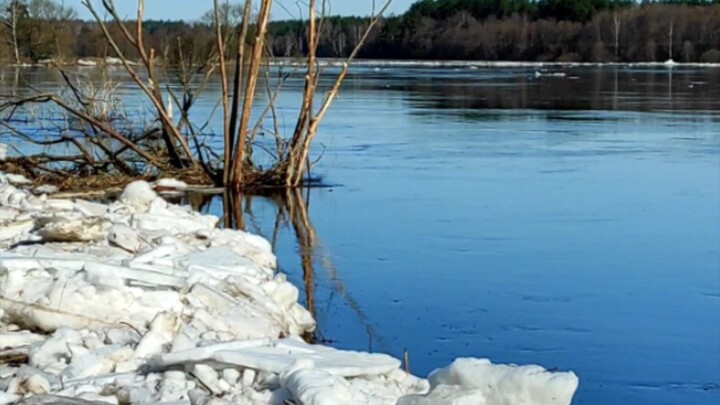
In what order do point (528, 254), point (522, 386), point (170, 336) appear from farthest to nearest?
point (528, 254) < point (170, 336) < point (522, 386)

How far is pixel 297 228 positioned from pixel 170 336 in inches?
225

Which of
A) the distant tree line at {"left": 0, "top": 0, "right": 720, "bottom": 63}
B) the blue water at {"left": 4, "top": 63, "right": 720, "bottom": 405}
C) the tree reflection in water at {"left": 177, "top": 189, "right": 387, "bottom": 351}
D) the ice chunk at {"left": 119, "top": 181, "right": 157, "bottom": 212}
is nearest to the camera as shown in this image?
the blue water at {"left": 4, "top": 63, "right": 720, "bottom": 405}

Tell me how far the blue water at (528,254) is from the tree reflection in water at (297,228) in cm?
4

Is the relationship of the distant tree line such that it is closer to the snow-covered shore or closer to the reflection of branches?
the reflection of branches

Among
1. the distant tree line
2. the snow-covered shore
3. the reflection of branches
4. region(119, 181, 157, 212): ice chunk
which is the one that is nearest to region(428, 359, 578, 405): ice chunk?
the snow-covered shore

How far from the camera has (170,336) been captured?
6.29 meters

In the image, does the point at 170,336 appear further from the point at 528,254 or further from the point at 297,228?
the point at 297,228

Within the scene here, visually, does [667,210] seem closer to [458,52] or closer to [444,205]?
[444,205]

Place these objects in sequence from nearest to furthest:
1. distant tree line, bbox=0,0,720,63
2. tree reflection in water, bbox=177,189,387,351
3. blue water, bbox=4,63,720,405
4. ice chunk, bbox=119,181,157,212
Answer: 1. blue water, bbox=4,63,720,405
2. tree reflection in water, bbox=177,189,387,351
3. ice chunk, bbox=119,181,157,212
4. distant tree line, bbox=0,0,720,63

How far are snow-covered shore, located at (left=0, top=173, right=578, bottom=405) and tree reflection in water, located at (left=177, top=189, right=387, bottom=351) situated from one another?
446mm

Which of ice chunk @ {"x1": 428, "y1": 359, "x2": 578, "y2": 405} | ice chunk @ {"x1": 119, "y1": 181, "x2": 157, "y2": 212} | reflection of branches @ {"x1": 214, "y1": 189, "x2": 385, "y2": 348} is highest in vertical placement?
ice chunk @ {"x1": 119, "y1": 181, "x2": 157, "y2": 212}

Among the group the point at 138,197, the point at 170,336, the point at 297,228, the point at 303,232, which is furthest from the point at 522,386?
the point at 297,228

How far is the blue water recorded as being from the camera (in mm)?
7457

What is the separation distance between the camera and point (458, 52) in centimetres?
12350
